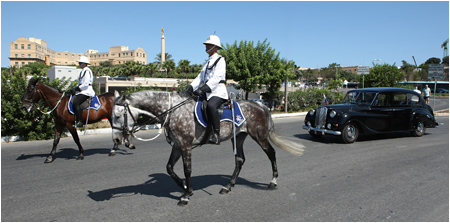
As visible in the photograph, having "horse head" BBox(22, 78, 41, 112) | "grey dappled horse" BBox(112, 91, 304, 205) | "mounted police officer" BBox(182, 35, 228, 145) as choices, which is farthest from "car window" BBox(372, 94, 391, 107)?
"horse head" BBox(22, 78, 41, 112)

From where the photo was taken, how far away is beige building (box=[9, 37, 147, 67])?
434 ft

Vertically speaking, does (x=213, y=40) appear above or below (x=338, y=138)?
above

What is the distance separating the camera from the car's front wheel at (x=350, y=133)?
36.4ft

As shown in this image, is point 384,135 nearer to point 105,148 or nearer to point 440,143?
point 440,143

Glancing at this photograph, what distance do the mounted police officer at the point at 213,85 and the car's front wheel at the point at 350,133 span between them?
22.6 ft

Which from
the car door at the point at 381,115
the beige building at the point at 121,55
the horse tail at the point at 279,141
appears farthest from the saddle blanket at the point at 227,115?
the beige building at the point at 121,55

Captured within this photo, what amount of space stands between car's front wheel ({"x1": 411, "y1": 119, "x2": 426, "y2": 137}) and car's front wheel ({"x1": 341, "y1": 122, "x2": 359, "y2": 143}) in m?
2.89

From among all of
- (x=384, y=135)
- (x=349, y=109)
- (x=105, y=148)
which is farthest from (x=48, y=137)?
(x=384, y=135)

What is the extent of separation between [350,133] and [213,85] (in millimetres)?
7641

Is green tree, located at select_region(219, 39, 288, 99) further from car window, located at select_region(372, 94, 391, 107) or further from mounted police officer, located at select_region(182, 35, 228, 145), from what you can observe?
mounted police officer, located at select_region(182, 35, 228, 145)

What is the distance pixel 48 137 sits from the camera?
39.0 ft

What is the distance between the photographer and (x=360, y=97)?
1244cm

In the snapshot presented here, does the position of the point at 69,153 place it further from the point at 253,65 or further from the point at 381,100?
the point at 253,65

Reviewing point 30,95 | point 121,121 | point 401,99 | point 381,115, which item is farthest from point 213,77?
point 401,99
